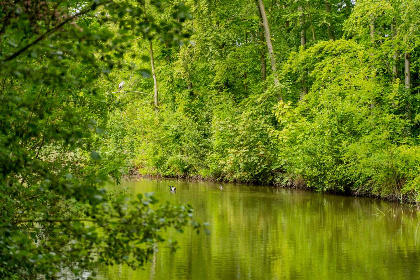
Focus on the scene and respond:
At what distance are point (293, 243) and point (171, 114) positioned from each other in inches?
767

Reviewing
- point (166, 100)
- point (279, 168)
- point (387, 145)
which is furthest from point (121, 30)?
point (166, 100)

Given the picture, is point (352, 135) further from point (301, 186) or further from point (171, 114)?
point (171, 114)

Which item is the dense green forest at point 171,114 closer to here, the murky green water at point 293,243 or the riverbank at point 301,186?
the riverbank at point 301,186

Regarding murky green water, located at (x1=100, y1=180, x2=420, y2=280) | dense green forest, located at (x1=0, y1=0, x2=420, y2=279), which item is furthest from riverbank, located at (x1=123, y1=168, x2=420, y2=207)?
murky green water, located at (x1=100, y1=180, x2=420, y2=280)

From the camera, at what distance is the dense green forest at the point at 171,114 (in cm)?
366

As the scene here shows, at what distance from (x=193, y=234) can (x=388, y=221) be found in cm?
520

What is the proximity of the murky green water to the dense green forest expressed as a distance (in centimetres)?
118

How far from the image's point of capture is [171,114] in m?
30.4

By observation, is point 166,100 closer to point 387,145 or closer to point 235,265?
point 387,145

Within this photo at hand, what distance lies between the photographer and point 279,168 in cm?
2392

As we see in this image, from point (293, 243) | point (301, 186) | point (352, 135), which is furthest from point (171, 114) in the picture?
point (293, 243)

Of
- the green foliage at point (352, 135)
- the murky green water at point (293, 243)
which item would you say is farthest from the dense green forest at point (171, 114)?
the murky green water at point (293, 243)

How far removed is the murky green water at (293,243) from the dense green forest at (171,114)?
1.18 metres

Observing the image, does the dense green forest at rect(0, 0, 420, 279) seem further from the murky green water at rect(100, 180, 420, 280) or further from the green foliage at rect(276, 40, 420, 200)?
the murky green water at rect(100, 180, 420, 280)
